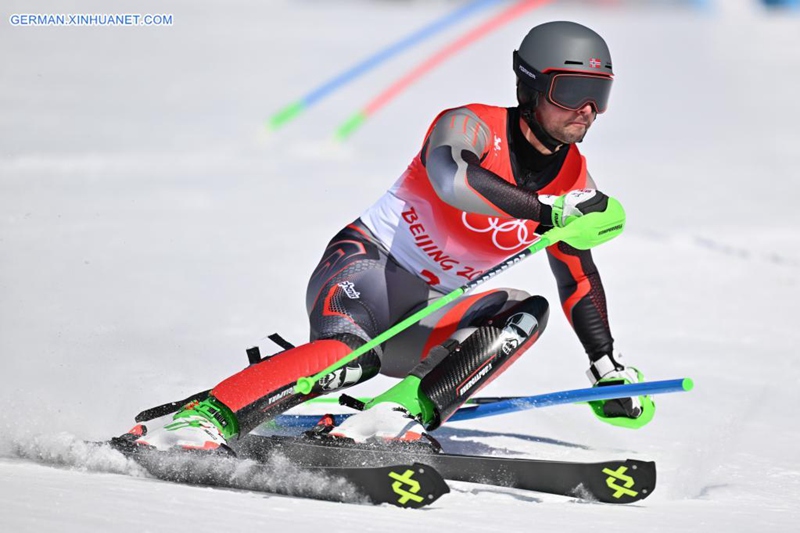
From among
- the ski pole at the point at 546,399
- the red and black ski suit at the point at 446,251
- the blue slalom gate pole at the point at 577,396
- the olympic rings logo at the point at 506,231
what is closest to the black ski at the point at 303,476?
the red and black ski suit at the point at 446,251

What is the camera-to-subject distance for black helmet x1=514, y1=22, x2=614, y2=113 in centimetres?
448

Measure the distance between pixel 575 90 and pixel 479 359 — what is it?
109cm

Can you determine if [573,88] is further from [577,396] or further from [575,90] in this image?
[577,396]

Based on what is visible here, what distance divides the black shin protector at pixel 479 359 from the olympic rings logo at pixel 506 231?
12.7 inches

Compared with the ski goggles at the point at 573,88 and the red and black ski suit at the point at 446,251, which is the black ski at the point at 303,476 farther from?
the ski goggles at the point at 573,88

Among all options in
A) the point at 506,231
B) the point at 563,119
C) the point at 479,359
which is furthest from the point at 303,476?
the point at 563,119

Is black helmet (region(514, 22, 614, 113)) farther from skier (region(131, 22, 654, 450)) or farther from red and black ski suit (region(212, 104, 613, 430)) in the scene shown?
red and black ski suit (region(212, 104, 613, 430))

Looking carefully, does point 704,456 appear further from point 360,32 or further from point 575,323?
point 360,32

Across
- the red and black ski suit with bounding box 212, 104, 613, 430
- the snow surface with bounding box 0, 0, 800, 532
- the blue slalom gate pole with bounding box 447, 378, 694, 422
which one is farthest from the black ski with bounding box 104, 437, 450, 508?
the blue slalom gate pole with bounding box 447, 378, 694, 422

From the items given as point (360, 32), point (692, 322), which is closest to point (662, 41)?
point (360, 32)

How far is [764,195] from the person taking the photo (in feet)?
40.5

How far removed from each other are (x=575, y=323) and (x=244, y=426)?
1572 mm

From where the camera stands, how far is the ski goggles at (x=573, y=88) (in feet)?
14.7

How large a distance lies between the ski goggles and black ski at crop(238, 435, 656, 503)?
1.37 m
